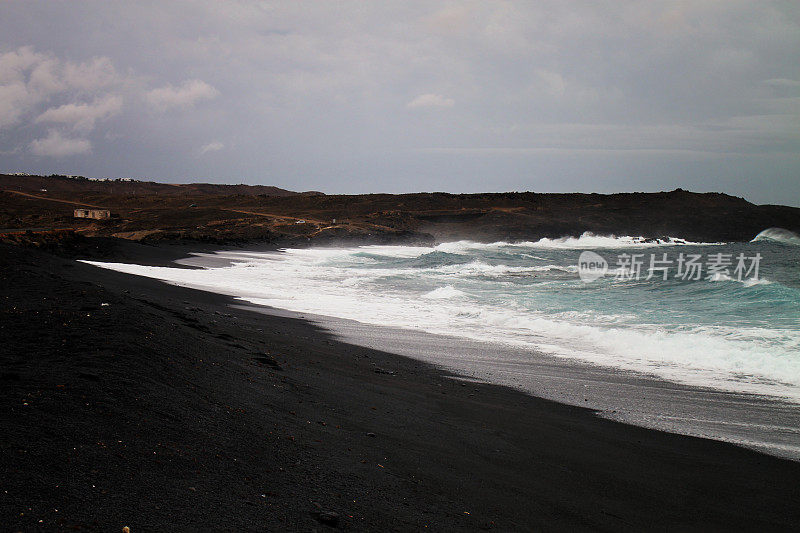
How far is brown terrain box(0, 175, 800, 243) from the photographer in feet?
174

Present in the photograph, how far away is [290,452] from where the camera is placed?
3645 mm

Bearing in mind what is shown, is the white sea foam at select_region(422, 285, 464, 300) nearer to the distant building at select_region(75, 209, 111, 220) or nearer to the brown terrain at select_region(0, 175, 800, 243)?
the brown terrain at select_region(0, 175, 800, 243)

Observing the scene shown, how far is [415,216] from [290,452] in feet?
219

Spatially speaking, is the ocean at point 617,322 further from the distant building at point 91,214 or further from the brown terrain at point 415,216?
the distant building at point 91,214

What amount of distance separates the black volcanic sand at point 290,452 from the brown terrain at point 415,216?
38491mm

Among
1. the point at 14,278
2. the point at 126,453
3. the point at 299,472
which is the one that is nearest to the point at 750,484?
the point at 299,472

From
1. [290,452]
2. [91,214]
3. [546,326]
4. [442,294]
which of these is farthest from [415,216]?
[290,452]

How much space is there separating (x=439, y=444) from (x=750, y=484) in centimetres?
244

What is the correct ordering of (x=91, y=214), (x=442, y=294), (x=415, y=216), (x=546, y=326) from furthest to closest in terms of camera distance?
(x=415, y=216), (x=91, y=214), (x=442, y=294), (x=546, y=326)

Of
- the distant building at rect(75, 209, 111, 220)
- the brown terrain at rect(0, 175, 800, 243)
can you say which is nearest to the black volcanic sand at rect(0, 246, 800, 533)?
the brown terrain at rect(0, 175, 800, 243)

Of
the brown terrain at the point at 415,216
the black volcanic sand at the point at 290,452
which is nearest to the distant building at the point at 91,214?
A: the brown terrain at the point at 415,216

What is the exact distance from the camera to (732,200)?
83438 millimetres

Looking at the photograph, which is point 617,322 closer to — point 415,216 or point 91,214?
point 415,216

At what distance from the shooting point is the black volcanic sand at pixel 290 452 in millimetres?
2705
